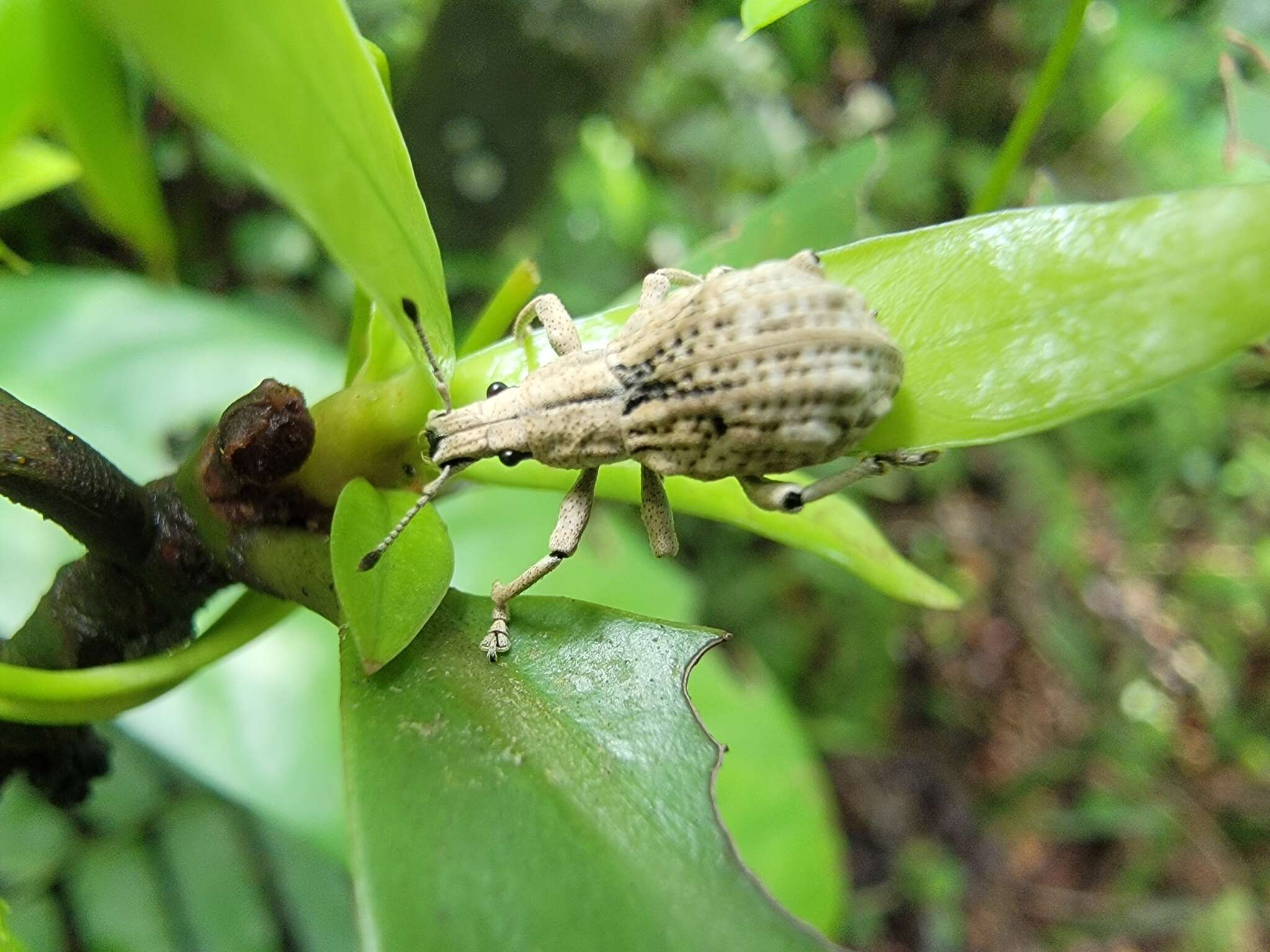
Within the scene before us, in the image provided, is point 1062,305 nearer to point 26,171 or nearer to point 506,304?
point 506,304

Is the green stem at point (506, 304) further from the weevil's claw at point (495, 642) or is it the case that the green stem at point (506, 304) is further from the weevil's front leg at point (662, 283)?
the weevil's claw at point (495, 642)

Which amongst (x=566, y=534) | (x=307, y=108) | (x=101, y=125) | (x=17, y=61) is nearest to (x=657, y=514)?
(x=566, y=534)

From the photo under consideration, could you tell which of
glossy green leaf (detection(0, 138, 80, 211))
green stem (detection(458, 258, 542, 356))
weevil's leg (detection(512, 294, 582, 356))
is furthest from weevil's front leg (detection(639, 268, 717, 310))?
glossy green leaf (detection(0, 138, 80, 211))

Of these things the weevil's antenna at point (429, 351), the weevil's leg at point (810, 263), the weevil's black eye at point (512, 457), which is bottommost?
the weevil's black eye at point (512, 457)

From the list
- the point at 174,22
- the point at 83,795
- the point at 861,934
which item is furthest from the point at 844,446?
the point at 861,934

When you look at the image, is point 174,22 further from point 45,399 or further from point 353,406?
point 45,399

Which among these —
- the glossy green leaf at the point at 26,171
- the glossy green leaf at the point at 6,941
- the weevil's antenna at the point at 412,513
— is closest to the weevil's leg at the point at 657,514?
→ the weevil's antenna at the point at 412,513
